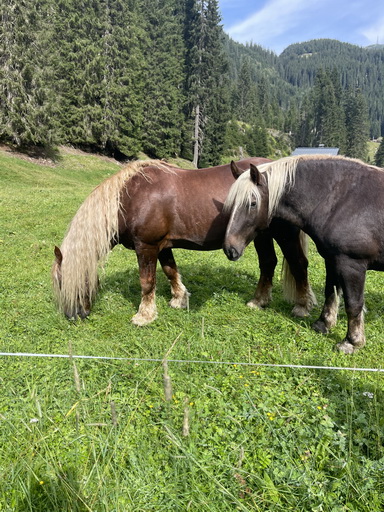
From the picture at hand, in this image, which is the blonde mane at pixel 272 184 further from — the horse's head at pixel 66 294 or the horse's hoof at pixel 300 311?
the horse's head at pixel 66 294

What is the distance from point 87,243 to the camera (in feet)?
15.6

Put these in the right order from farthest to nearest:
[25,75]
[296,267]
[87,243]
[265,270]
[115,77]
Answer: [115,77]
[25,75]
[265,270]
[296,267]
[87,243]

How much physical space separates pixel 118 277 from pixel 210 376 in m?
3.91

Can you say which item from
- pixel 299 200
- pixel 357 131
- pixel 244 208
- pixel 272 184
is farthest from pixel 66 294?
pixel 357 131

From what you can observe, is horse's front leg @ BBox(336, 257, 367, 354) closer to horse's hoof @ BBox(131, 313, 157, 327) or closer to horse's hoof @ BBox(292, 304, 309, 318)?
horse's hoof @ BBox(292, 304, 309, 318)

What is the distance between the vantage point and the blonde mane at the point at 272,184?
4.03 metres

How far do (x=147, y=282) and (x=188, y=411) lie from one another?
2862 millimetres

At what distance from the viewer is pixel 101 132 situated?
3116 cm

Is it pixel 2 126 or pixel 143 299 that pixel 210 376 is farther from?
pixel 2 126

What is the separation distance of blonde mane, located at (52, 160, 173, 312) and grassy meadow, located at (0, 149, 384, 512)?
1.84 ft

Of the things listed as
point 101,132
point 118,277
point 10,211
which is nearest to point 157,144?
point 101,132

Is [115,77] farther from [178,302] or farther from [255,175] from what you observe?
[255,175]

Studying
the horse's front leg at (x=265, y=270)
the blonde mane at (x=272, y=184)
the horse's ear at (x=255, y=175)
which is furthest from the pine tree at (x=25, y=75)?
the horse's ear at (x=255, y=175)

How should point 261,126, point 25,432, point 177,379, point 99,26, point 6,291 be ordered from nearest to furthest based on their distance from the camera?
point 25,432, point 177,379, point 6,291, point 99,26, point 261,126
